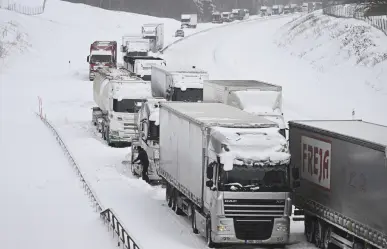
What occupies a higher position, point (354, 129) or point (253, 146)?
point (354, 129)

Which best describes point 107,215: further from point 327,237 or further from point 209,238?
point 327,237

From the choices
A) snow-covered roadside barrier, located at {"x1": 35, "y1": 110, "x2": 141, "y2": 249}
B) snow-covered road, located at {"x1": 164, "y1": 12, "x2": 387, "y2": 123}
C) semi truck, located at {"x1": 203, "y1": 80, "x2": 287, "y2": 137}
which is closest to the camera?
snow-covered roadside barrier, located at {"x1": 35, "y1": 110, "x2": 141, "y2": 249}

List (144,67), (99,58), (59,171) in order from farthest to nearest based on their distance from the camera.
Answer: (99,58), (144,67), (59,171)

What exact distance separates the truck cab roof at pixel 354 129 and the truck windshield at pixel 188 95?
52.6ft

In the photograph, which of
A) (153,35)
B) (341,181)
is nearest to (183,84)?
(341,181)

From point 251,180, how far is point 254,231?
1.21 meters

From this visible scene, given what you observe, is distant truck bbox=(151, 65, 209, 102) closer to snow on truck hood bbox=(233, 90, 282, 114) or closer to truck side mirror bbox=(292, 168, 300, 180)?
snow on truck hood bbox=(233, 90, 282, 114)

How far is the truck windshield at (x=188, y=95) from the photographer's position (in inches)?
1470

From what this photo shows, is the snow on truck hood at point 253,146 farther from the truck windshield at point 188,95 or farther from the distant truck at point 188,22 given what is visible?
the distant truck at point 188,22

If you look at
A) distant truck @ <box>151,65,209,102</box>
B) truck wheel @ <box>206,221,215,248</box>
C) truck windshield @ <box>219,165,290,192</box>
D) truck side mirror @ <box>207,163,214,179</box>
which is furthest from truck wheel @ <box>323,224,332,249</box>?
distant truck @ <box>151,65,209,102</box>

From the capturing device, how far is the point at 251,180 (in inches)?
763

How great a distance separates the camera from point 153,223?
906 inches

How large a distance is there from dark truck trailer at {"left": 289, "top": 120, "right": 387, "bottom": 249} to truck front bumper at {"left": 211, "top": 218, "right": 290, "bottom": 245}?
3.05ft

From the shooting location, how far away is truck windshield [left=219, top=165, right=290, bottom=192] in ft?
63.5
